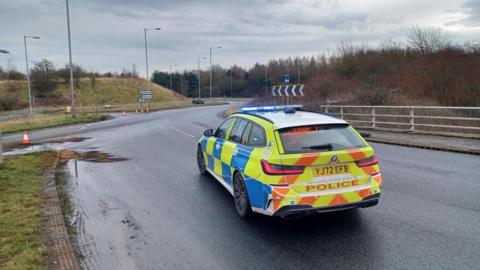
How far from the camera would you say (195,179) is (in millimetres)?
8469

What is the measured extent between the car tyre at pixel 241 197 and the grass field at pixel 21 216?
2.58 m

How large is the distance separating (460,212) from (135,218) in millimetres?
4801

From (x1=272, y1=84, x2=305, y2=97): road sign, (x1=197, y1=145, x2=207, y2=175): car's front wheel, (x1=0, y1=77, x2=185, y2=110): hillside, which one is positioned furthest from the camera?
(x1=0, y1=77, x2=185, y2=110): hillside

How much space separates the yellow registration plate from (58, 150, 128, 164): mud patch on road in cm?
792

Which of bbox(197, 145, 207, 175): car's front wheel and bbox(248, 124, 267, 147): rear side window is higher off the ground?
bbox(248, 124, 267, 147): rear side window

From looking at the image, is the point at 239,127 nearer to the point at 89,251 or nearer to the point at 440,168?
the point at 89,251

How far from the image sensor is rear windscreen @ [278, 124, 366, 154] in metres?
5.18

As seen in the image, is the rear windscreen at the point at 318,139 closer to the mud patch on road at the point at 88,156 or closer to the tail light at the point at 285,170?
the tail light at the point at 285,170

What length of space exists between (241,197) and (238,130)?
4.24ft

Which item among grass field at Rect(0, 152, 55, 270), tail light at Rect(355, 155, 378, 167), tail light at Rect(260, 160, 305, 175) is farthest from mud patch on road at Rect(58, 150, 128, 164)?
tail light at Rect(355, 155, 378, 167)

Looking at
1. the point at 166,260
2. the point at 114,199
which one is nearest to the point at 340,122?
the point at 166,260

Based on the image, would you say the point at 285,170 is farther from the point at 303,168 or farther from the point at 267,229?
the point at 267,229

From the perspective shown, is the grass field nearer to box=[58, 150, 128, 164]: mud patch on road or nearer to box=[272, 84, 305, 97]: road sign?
box=[58, 150, 128, 164]: mud patch on road

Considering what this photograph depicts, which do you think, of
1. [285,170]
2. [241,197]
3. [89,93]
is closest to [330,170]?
[285,170]
